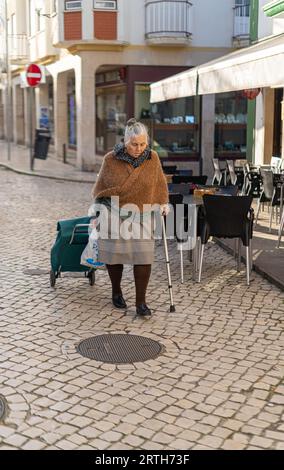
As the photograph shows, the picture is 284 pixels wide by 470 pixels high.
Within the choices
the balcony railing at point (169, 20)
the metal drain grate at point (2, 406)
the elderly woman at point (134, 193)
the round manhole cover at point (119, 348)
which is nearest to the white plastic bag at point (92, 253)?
the elderly woman at point (134, 193)

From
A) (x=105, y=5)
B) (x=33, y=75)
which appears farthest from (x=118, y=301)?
(x=33, y=75)

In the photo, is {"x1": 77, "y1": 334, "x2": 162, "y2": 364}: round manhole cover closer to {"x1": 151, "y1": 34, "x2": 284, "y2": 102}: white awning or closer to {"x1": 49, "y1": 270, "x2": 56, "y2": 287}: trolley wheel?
{"x1": 49, "y1": 270, "x2": 56, "y2": 287}: trolley wheel

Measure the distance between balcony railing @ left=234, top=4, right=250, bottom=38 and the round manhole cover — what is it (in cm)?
1825

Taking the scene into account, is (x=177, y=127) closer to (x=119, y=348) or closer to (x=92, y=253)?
(x=92, y=253)

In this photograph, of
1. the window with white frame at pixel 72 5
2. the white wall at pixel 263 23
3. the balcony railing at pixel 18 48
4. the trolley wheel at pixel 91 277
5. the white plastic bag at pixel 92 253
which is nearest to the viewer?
the white plastic bag at pixel 92 253

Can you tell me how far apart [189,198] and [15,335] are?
3.58m

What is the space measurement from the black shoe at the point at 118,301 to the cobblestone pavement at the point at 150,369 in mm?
74

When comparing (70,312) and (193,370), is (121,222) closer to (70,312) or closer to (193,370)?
A: (70,312)

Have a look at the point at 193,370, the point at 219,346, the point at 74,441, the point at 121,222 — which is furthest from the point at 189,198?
the point at 74,441

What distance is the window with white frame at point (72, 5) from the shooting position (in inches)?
848

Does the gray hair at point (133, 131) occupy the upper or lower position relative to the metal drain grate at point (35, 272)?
upper

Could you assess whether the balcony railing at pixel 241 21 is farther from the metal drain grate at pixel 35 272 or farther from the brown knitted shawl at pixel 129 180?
the brown knitted shawl at pixel 129 180

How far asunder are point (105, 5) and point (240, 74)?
48.3ft

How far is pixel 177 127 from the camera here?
2212 cm
